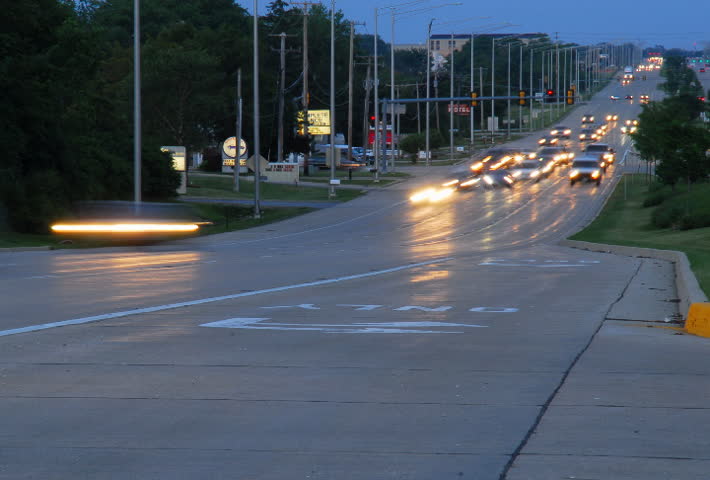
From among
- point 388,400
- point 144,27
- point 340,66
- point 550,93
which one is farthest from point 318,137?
point 388,400

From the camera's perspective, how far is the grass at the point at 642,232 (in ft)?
86.0

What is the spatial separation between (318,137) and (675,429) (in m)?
155

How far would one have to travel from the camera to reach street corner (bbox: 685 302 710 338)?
12859 mm

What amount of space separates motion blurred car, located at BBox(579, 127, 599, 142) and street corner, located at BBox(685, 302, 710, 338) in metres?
115

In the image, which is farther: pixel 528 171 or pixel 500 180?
pixel 528 171

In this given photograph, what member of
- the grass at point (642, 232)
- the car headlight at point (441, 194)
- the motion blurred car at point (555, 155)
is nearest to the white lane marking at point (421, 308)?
the grass at point (642, 232)

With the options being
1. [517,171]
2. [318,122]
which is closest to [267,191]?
[517,171]

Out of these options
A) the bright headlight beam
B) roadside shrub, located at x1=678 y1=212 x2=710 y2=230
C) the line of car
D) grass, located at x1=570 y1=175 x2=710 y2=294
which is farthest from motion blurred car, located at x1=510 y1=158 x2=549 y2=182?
the bright headlight beam

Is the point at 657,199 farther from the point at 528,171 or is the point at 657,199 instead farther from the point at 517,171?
the point at 517,171

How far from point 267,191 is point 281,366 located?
213 feet

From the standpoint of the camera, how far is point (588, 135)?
12838 cm

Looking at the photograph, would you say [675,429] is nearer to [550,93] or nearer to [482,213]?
[482,213]

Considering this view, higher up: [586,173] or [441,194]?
[586,173]

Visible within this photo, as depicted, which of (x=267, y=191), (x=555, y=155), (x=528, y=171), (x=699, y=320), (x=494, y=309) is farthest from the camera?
(x=555, y=155)
